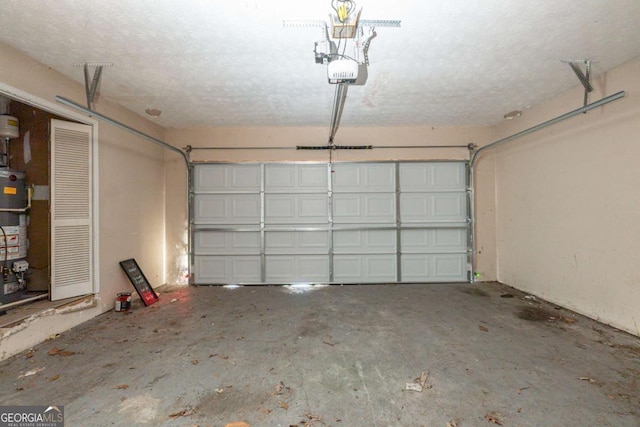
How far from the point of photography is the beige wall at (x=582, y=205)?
2.82m

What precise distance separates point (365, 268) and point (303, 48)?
367 cm

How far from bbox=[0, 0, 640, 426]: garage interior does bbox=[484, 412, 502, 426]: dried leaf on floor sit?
10 millimetres

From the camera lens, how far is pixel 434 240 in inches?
193

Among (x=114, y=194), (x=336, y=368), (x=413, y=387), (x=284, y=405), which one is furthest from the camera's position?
(x=114, y=194)

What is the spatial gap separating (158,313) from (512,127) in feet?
20.2

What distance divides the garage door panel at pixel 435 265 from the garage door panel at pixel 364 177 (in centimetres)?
136

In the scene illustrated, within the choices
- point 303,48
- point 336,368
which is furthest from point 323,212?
point 336,368

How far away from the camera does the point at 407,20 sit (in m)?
2.11

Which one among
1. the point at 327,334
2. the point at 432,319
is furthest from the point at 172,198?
the point at 432,319

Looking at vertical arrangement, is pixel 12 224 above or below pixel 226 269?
above

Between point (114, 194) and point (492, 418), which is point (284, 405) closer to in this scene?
point (492, 418)

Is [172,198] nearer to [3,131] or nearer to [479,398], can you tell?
[3,131]

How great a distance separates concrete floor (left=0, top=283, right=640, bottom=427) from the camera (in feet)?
5.63

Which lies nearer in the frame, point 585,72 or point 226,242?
point 585,72
